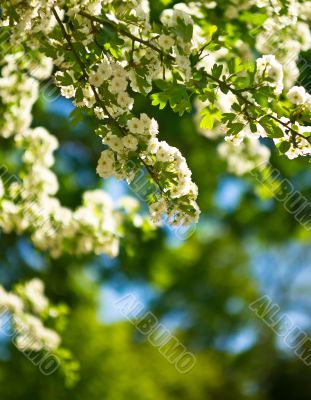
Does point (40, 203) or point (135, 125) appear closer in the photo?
point (135, 125)

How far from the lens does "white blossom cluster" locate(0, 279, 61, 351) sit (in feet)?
17.7

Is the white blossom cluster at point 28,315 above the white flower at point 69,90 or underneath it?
underneath

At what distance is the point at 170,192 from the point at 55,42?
1.00 meters

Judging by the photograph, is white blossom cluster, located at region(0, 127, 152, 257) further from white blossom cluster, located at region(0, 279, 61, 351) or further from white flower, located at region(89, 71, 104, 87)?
white flower, located at region(89, 71, 104, 87)

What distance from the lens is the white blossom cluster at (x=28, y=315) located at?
17.7 ft

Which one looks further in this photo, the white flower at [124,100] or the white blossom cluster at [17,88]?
the white blossom cluster at [17,88]

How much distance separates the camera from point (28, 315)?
5508 millimetres

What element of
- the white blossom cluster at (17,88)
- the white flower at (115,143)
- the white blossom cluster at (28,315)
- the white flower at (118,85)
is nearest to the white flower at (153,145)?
the white flower at (115,143)

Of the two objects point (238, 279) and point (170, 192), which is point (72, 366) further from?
point (238, 279)

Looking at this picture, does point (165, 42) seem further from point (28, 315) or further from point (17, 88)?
point (28, 315)

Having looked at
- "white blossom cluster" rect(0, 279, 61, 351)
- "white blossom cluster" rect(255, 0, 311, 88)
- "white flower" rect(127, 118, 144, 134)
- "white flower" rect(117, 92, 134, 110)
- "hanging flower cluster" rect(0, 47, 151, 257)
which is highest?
"white blossom cluster" rect(255, 0, 311, 88)

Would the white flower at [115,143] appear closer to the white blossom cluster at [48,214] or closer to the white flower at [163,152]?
the white flower at [163,152]

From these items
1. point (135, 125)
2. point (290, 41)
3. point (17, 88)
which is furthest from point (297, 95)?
point (17, 88)

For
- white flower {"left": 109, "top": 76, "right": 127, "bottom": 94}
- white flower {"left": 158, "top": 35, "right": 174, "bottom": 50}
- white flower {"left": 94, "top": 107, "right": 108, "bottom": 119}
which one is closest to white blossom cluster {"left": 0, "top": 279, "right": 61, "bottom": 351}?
white flower {"left": 94, "top": 107, "right": 108, "bottom": 119}
